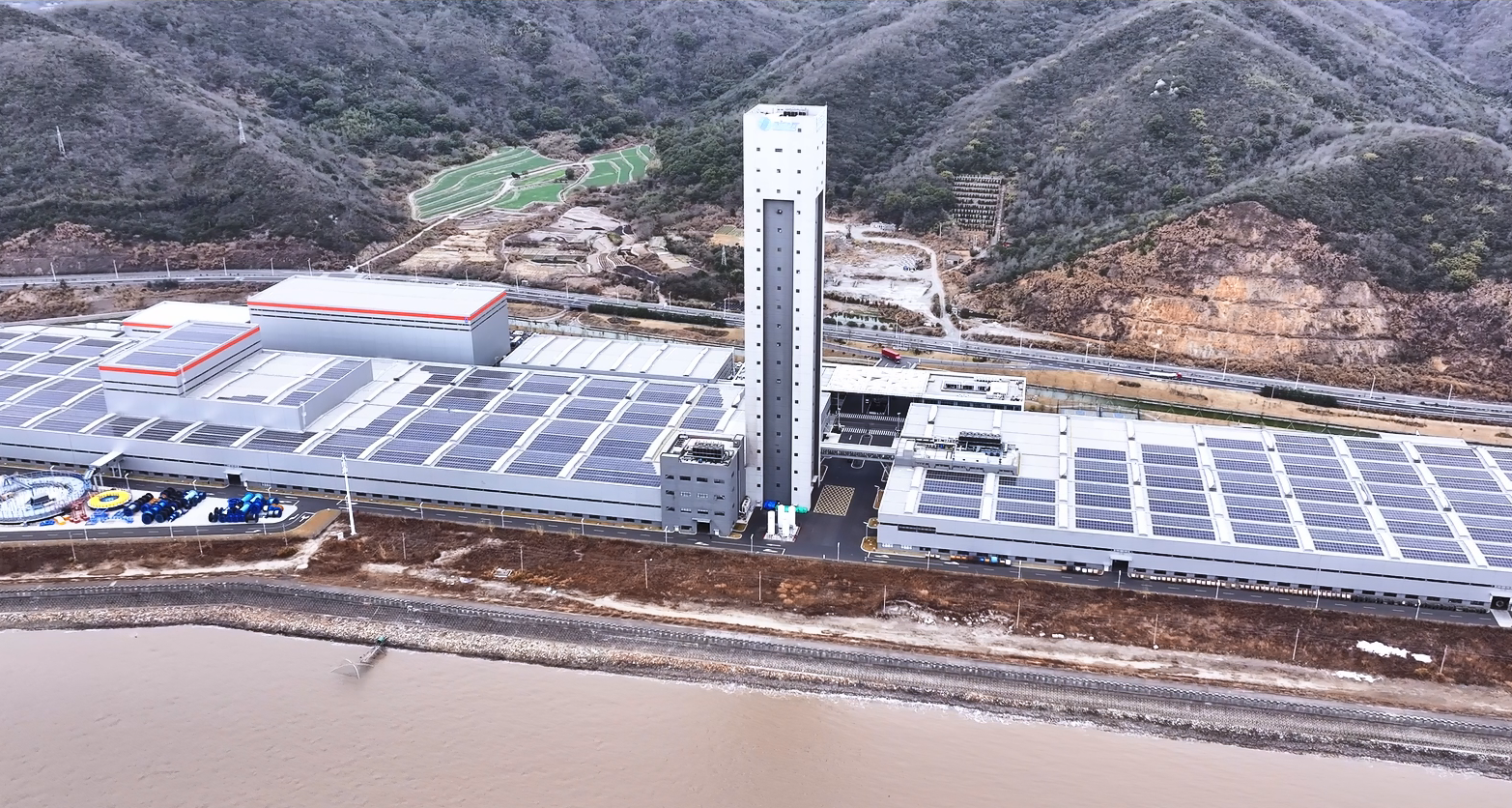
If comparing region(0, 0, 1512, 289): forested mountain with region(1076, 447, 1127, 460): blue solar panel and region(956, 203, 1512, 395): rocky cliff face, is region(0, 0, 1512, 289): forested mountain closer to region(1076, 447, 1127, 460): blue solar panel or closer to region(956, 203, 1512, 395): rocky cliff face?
region(956, 203, 1512, 395): rocky cliff face

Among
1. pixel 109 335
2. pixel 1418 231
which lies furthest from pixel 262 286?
pixel 1418 231

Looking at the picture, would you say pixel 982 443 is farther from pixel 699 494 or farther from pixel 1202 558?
pixel 699 494

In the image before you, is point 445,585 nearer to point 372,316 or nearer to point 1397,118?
point 372,316

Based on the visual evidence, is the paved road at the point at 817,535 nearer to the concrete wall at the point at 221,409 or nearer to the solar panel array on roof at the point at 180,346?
the concrete wall at the point at 221,409

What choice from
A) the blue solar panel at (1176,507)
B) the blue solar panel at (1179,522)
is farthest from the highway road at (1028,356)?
the blue solar panel at (1179,522)

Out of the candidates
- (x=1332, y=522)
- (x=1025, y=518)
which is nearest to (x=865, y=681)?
(x=1025, y=518)

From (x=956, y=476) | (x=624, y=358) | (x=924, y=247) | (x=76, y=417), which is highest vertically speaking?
(x=924, y=247)

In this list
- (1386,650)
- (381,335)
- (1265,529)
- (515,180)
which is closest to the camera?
(1386,650)

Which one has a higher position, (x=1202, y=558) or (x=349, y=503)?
(x=349, y=503)
